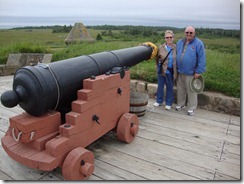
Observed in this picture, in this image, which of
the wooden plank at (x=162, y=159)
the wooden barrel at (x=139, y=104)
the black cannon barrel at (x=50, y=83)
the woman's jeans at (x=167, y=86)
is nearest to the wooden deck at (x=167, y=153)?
the wooden plank at (x=162, y=159)

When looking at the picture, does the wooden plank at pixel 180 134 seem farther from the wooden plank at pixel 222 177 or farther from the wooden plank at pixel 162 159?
the wooden plank at pixel 222 177

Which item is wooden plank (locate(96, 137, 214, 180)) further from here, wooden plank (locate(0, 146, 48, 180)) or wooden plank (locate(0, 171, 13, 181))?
wooden plank (locate(0, 171, 13, 181))

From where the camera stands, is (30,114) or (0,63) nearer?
(30,114)

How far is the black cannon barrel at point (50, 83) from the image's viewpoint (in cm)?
214

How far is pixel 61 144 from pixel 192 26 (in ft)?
8.30

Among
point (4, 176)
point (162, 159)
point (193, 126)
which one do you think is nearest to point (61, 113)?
point (4, 176)

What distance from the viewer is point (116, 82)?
2807 mm

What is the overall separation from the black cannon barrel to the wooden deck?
639 mm

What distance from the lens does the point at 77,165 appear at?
2170mm

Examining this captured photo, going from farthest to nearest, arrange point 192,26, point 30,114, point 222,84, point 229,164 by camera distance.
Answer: point 222,84 < point 192,26 < point 229,164 < point 30,114

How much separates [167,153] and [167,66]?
1.58 m

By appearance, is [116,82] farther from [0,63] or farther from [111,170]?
[0,63]

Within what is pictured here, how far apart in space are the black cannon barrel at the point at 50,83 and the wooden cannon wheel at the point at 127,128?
0.57m

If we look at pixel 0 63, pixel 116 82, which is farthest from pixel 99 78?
pixel 0 63
